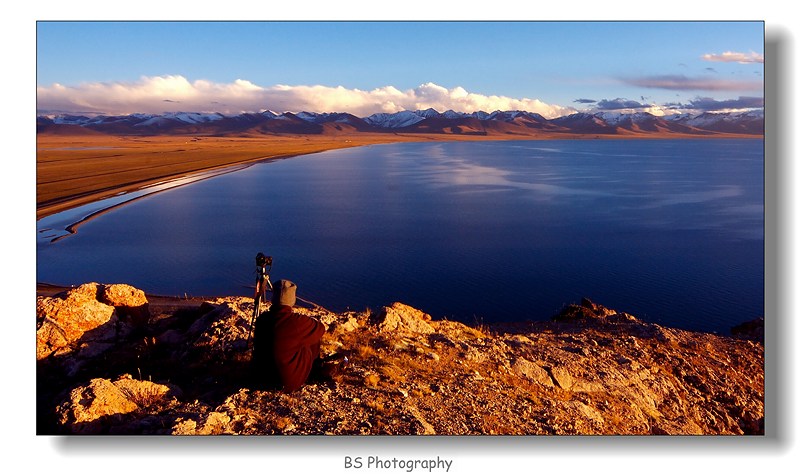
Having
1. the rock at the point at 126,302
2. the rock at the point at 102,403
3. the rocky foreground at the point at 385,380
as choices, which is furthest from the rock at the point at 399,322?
the rock at the point at 126,302

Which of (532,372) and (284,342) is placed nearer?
(284,342)

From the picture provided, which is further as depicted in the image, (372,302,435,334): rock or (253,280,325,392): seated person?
(372,302,435,334): rock

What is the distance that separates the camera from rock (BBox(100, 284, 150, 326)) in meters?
6.71

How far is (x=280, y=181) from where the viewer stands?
3494cm

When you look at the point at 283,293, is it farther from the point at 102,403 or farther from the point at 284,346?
the point at 102,403

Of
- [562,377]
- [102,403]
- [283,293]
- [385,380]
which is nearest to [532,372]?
[562,377]

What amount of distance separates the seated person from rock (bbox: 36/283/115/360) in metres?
2.44

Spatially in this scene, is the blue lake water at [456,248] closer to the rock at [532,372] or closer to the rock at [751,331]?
the rock at [751,331]

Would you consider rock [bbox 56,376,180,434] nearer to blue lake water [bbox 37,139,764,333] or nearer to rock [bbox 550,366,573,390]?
rock [bbox 550,366,573,390]

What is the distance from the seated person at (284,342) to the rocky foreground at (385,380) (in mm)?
171

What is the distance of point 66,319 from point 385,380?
356 cm

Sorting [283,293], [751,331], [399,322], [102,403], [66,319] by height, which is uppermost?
[283,293]

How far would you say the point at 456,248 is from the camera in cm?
1697

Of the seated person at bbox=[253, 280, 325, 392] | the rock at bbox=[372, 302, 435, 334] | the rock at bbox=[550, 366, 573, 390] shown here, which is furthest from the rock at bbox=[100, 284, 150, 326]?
the rock at bbox=[550, 366, 573, 390]
